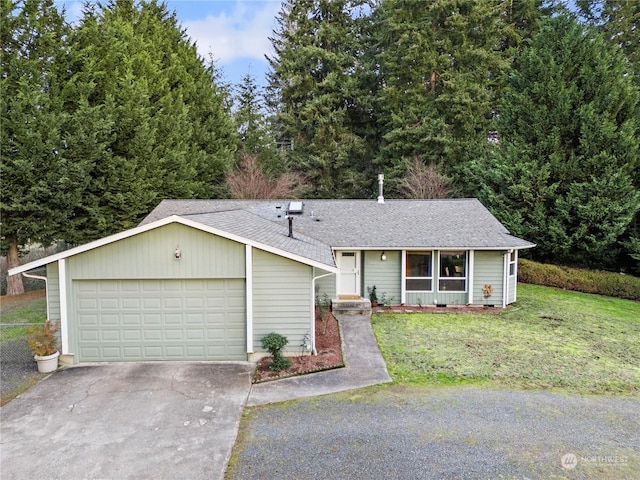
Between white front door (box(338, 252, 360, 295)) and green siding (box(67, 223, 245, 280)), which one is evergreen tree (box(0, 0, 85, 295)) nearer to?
green siding (box(67, 223, 245, 280))

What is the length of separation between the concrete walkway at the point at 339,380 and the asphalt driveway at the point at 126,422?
0.42 metres

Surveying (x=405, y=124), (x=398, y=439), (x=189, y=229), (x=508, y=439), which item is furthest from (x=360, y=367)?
(x=405, y=124)

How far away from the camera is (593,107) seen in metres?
17.4

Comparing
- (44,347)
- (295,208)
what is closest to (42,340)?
(44,347)

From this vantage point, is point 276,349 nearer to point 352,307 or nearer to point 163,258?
point 163,258

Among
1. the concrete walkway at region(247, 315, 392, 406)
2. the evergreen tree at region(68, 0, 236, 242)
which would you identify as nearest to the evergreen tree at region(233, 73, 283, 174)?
the evergreen tree at region(68, 0, 236, 242)

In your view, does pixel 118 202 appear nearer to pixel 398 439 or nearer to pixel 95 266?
pixel 95 266

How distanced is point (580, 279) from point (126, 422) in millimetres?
18207

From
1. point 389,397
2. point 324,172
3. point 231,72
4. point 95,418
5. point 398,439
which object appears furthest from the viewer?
point 231,72

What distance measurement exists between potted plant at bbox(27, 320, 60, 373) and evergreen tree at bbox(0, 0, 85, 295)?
8378 mm

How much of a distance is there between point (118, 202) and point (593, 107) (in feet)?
70.0

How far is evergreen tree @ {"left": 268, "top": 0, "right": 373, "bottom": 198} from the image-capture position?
89.5 ft

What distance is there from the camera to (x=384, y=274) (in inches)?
530

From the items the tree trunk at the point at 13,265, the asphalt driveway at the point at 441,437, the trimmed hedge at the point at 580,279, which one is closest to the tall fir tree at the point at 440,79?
the trimmed hedge at the point at 580,279
